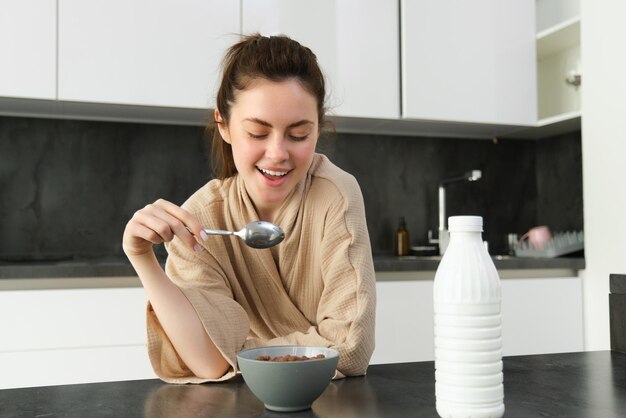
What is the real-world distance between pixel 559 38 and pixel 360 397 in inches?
102

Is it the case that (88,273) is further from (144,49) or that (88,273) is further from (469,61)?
(469,61)

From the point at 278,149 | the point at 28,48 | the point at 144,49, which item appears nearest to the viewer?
the point at 278,149

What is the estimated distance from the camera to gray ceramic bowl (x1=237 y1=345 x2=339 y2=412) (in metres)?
0.80

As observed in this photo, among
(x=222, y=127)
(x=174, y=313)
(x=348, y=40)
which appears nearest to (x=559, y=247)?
(x=348, y=40)

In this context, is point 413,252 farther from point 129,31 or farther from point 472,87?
point 129,31

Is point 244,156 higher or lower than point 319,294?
higher

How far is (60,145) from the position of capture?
9.18 ft

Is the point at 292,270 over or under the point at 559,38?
under

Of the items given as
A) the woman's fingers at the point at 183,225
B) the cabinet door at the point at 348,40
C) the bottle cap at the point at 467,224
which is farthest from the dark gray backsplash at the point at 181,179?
the bottle cap at the point at 467,224

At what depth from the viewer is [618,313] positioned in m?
1.25

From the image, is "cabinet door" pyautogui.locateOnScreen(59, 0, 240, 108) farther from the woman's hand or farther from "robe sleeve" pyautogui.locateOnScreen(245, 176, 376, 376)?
the woman's hand

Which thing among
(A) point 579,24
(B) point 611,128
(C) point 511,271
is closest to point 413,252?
(C) point 511,271

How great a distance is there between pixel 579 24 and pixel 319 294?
6.84 ft

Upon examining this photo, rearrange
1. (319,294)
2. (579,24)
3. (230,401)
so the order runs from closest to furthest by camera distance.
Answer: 1. (230,401)
2. (319,294)
3. (579,24)
